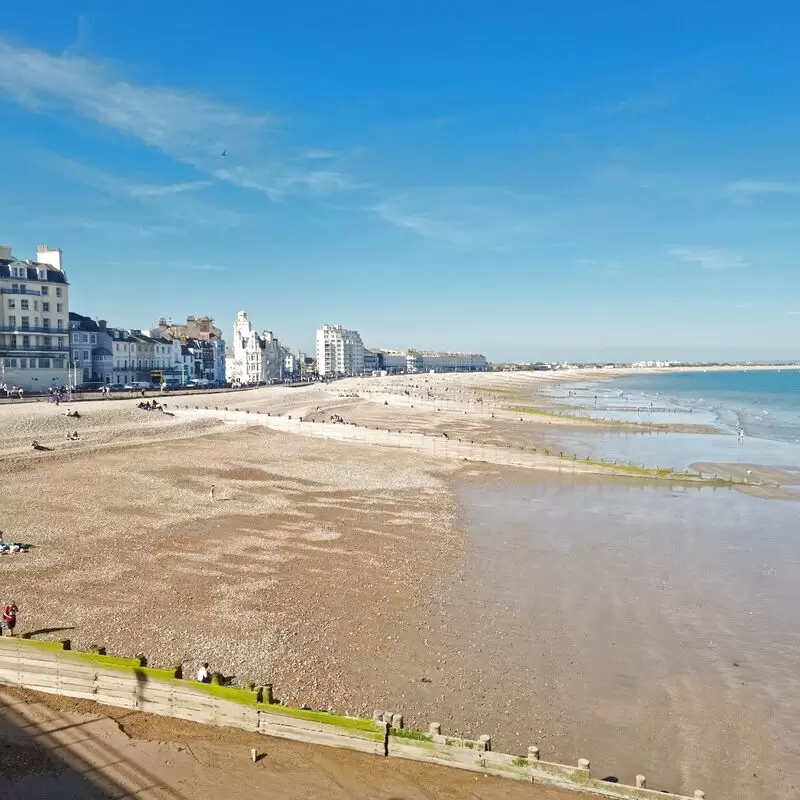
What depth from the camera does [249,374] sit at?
162 meters

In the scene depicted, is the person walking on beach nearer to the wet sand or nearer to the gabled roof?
the wet sand

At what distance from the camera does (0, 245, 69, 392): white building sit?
2527 inches

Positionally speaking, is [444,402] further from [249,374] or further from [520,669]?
[520,669]

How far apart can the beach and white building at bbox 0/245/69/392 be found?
33.5 metres

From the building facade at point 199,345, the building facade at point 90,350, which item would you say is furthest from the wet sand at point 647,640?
the building facade at point 199,345

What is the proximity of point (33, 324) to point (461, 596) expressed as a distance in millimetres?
64453

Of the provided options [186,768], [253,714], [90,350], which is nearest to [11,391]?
[90,350]

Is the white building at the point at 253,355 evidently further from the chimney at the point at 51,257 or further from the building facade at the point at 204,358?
the chimney at the point at 51,257

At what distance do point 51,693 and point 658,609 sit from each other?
51.4ft

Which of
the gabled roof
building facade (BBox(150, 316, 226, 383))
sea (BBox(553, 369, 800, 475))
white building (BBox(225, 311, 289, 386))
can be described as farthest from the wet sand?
white building (BBox(225, 311, 289, 386))

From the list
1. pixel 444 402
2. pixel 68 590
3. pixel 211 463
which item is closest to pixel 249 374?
pixel 444 402

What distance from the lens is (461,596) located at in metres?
18.5

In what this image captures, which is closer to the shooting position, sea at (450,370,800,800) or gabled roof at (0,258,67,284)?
sea at (450,370,800,800)

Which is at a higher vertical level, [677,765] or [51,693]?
[51,693]
